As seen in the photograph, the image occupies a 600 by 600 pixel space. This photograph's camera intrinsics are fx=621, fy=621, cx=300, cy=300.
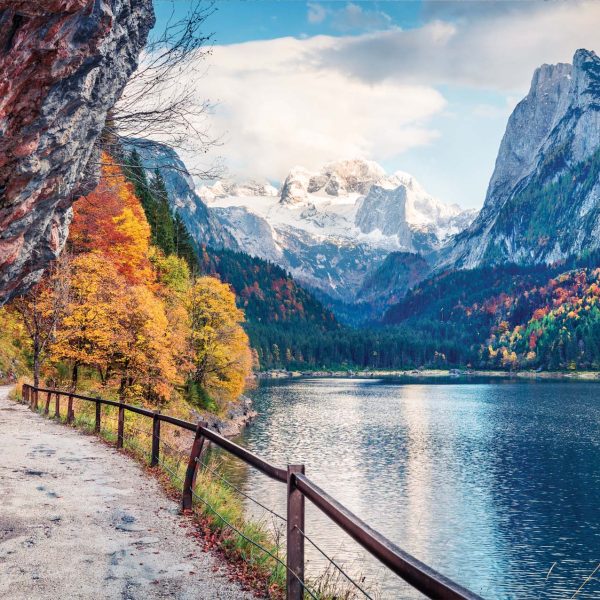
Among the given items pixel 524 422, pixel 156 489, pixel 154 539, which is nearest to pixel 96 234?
pixel 156 489

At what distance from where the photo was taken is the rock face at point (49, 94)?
809 cm

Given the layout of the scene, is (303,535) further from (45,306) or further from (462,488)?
(462,488)

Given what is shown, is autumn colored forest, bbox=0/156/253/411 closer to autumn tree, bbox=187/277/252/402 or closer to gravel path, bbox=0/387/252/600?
autumn tree, bbox=187/277/252/402

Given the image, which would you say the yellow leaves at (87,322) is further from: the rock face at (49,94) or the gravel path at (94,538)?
the rock face at (49,94)

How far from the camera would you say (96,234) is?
52500mm

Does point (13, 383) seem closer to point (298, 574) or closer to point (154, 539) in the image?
point (154, 539)

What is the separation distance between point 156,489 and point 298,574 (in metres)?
7.85

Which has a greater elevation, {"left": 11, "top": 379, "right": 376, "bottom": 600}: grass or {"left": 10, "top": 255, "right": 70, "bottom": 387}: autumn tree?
{"left": 10, "top": 255, "right": 70, "bottom": 387}: autumn tree

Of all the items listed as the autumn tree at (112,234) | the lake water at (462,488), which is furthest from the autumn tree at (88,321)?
the lake water at (462,488)

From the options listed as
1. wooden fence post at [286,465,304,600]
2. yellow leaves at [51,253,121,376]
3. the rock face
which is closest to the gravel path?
wooden fence post at [286,465,304,600]

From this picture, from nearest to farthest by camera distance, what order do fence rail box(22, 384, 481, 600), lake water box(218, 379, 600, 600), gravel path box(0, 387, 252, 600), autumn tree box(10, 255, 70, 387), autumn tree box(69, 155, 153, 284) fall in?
fence rail box(22, 384, 481, 600) < gravel path box(0, 387, 252, 600) < lake water box(218, 379, 600, 600) < autumn tree box(10, 255, 70, 387) < autumn tree box(69, 155, 153, 284)

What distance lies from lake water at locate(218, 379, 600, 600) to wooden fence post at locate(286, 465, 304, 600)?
7.52 m

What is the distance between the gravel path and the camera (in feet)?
28.7

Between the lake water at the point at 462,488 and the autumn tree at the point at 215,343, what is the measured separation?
603cm
